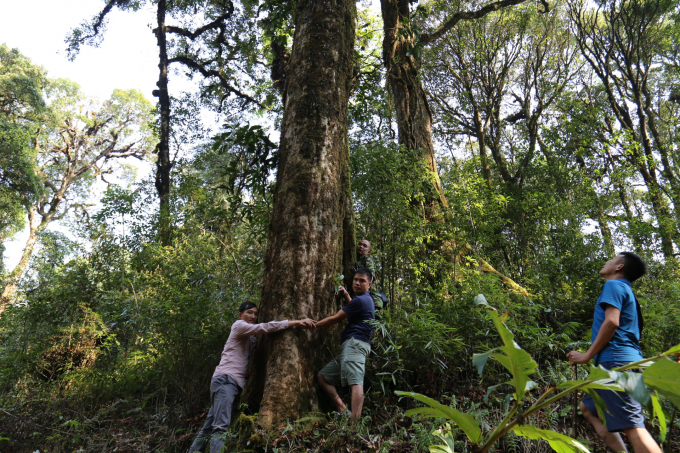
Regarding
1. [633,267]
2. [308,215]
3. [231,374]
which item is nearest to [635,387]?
[633,267]

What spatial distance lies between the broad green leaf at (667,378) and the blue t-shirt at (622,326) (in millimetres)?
2474

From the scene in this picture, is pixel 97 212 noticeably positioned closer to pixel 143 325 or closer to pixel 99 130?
pixel 143 325

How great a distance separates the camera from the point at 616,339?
115 inches

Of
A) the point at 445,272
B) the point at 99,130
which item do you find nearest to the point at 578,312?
the point at 445,272

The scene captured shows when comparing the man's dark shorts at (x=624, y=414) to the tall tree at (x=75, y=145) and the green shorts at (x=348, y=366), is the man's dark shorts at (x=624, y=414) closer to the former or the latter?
the green shorts at (x=348, y=366)

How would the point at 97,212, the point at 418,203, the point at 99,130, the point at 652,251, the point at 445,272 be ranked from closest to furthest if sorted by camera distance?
the point at 445,272 < the point at 418,203 < the point at 652,251 < the point at 97,212 < the point at 99,130

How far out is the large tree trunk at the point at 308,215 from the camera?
3.45 meters

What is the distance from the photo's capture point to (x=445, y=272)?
594 centimetres

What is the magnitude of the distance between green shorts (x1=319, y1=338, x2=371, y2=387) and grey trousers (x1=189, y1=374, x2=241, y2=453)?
103 centimetres

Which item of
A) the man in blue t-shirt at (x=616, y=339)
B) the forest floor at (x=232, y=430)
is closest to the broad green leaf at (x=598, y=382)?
the forest floor at (x=232, y=430)

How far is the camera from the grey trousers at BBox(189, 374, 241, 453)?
3.63m

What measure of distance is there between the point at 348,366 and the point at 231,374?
1.31 meters

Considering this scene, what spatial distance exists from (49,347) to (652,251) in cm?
1300

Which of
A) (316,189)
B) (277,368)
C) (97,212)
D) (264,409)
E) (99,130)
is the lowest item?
(264,409)
